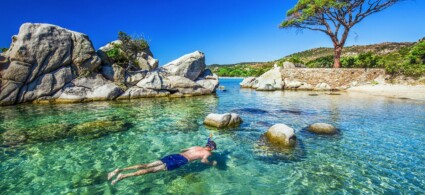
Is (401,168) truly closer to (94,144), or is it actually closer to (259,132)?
(259,132)

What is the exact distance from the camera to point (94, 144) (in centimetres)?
934

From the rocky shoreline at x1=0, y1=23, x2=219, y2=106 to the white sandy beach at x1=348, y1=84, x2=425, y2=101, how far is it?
73.5ft

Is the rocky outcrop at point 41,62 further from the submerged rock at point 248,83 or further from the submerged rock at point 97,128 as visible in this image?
the submerged rock at point 248,83

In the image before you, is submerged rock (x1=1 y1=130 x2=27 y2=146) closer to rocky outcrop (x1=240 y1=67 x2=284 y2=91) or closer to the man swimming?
the man swimming

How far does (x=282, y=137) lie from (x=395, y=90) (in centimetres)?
2940

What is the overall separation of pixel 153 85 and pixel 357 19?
32278 mm

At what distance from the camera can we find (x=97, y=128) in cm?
1195

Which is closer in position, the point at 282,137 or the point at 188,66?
the point at 282,137

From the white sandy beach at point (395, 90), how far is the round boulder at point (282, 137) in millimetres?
23580

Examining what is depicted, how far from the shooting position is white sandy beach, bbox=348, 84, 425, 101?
86.5 feet

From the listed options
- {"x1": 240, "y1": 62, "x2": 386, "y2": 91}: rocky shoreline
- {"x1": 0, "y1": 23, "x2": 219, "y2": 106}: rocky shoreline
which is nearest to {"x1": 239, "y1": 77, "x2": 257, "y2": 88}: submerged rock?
{"x1": 240, "y1": 62, "x2": 386, "y2": 91}: rocky shoreline

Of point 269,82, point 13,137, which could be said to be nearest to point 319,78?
point 269,82

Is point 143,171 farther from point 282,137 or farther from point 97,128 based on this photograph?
point 97,128

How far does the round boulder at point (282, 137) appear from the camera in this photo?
356 inches
